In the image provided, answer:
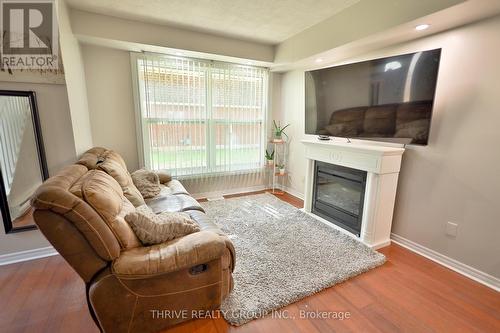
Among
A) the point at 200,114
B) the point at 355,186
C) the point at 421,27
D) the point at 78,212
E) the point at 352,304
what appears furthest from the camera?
the point at 200,114

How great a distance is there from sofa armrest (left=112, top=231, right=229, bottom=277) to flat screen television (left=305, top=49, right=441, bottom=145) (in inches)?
81.4

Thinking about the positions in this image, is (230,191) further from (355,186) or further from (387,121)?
(387,121)

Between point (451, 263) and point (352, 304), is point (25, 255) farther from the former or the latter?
point (451, 263)

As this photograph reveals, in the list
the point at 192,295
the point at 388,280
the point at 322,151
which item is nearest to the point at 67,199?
the point at 192,295

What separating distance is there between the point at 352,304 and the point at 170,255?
4.58 ft

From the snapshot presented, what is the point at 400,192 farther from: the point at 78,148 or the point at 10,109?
the point at 10,109

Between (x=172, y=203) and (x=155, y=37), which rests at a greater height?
(x=155, y=37)

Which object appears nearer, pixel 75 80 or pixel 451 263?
pixel 451 263

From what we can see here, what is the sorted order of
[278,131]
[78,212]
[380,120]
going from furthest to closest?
[278,131] < [380,120] < [78,212]

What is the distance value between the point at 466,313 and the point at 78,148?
3.68m

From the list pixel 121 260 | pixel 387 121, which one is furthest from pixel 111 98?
pixel 387 121

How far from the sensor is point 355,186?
2.63m

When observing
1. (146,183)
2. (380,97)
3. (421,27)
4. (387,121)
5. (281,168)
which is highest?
(421,27)

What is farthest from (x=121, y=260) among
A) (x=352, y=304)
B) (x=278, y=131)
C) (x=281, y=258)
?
(x=278, y=131)
